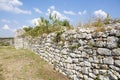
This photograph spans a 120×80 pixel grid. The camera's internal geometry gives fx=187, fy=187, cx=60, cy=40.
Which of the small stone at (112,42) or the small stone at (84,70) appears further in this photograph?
the small stone at (84,70)

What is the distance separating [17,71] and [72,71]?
3.02m

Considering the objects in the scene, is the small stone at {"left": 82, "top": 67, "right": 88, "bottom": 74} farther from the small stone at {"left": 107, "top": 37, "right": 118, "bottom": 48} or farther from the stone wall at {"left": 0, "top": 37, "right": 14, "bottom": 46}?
the stone wall at {"left": 0, "top": 37, "right": 14, "bottom": 46}

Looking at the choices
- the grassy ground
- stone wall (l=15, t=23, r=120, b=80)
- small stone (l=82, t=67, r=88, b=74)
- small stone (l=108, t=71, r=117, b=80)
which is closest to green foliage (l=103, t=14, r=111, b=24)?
stone wall (l=15, t=23, r=120, b=80)

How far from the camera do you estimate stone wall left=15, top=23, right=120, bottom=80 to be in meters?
4.79

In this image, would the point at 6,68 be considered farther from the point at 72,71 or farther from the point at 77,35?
the point at 77,35

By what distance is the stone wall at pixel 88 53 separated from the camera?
4.79 meters

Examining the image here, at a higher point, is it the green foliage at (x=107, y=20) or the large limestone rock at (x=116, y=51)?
the green foliage at (x=107, y=20)

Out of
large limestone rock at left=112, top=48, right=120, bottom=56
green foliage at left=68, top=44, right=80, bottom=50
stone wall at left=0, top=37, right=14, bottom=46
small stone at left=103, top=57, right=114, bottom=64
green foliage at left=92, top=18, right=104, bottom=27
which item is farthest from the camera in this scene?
stone wall at left=0, top=37, right=14, bottom=46

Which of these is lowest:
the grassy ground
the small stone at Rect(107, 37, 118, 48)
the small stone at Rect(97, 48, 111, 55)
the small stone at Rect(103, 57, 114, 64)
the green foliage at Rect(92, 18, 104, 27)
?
the grassy ground

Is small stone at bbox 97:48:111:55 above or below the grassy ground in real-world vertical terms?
above

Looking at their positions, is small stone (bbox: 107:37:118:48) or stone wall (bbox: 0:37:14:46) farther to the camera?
stone wall (bbox: 0:37:14:46)

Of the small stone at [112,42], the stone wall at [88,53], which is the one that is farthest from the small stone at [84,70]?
the small stone at [112,42]

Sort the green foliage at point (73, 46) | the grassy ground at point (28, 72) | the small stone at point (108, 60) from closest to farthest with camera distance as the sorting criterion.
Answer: the small stone at point (108, 60) → the green foliage at point (73, 46) → the grassy ground at point (28, 72)

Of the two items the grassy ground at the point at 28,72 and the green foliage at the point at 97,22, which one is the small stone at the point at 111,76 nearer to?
the green foliage at the point at 97,22
